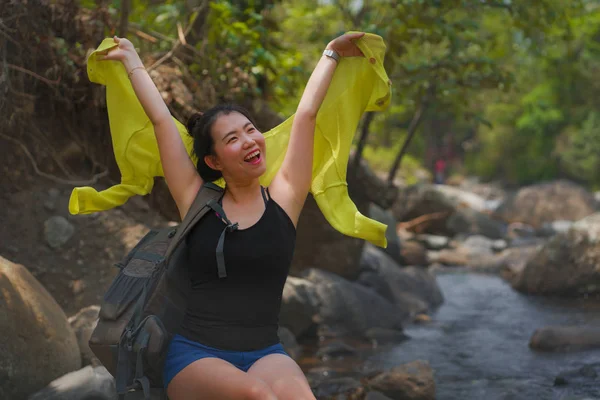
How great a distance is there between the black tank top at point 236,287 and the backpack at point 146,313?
67 mm

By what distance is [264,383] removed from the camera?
9.84 feet

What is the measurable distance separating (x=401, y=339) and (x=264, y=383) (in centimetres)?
664

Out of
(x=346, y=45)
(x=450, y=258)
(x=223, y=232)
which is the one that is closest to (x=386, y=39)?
(x=346, y=45)

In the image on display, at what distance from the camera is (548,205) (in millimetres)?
27141

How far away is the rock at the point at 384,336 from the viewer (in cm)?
927

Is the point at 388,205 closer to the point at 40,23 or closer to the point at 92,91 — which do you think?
the point at 92,91

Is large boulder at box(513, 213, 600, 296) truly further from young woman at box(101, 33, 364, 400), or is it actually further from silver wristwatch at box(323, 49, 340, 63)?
young woman at box(101, 33, 364, 400)

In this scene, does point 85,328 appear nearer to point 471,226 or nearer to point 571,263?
point 571,263

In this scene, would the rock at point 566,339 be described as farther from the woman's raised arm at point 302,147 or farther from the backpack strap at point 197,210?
the backpack strap at point 197,210

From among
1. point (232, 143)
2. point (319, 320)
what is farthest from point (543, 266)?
point (232, 143)

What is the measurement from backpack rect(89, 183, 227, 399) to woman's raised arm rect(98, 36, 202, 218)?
110 mm

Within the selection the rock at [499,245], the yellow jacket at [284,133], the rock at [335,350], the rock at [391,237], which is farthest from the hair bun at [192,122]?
the rock at [499,245]

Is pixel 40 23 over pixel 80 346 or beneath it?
over

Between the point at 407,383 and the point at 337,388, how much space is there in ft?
2.23
